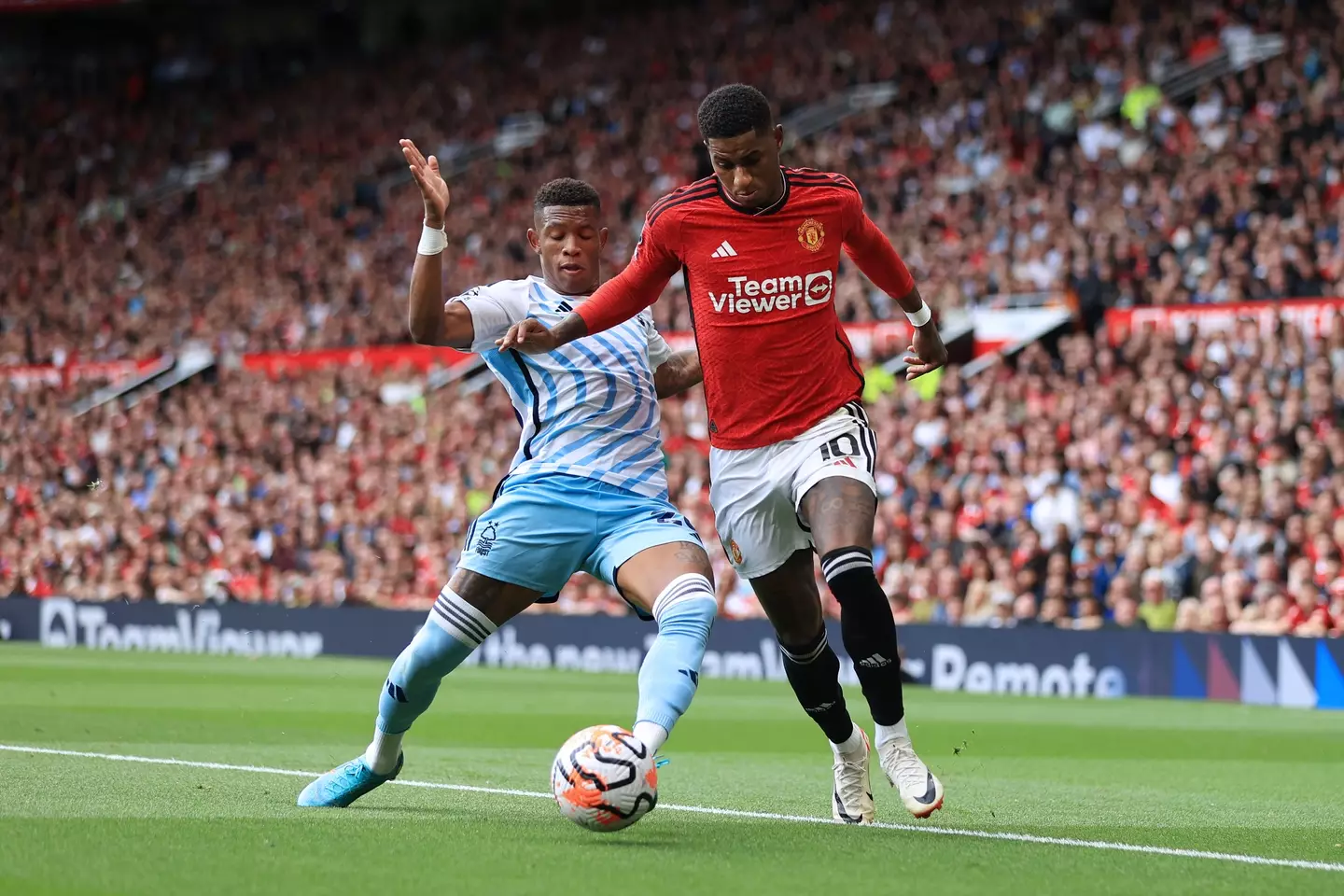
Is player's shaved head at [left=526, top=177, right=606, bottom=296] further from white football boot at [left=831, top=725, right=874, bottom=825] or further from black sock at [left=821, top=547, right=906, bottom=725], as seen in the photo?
white football boot at [left=831, top=725, right=874, bottom=825]

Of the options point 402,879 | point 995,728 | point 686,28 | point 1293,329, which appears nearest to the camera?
point 402,879

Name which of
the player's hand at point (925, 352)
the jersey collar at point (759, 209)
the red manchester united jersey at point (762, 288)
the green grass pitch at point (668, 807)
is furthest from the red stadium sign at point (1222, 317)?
the jersey collar at point (759, 209)

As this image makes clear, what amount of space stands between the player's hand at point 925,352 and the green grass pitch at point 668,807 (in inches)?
67.7

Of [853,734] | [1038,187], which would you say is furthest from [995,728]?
[1038,187]

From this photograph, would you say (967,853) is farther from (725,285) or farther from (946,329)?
(946,329)

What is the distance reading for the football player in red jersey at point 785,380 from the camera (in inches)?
Answer: 250

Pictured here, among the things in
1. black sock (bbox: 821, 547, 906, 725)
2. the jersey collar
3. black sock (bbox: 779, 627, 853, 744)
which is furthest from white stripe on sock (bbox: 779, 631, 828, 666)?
the jersey collar

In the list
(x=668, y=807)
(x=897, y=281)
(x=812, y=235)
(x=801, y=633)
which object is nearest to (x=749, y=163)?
(x=812, y=235)

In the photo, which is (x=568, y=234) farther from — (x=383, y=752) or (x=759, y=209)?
(x=383, y=752)

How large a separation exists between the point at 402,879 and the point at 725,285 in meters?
2.54

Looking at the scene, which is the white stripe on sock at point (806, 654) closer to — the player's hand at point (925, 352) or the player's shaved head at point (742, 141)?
the player's hand at point (925, 352)

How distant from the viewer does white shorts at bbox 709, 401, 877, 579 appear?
6562 millimetres

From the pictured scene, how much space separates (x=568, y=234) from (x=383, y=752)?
6.65 ft

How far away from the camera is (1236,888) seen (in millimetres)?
5121
